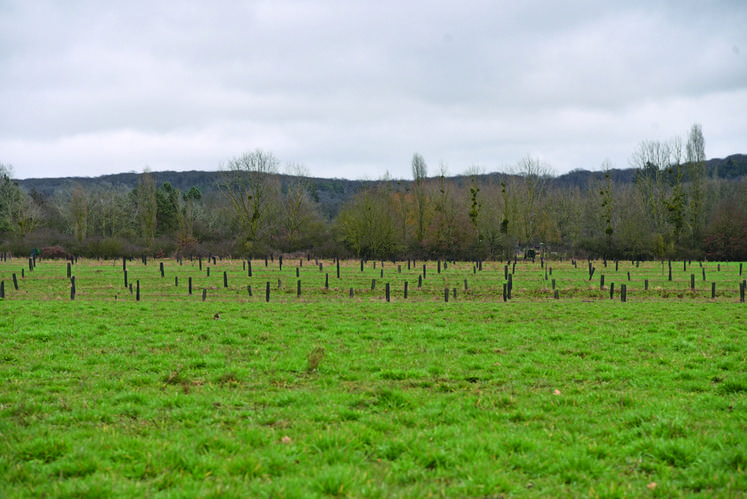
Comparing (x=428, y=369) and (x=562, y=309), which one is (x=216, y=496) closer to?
(x=428, y=369)

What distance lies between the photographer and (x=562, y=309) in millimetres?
22000

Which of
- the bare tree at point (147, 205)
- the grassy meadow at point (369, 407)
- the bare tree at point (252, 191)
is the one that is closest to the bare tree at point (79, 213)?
the bare tree at point (147, 205)

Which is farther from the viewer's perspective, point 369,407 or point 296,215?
point 296,215

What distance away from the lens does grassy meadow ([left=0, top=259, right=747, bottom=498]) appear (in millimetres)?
5414

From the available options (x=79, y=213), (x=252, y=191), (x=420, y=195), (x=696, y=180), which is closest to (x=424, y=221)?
(x=420, y=195)

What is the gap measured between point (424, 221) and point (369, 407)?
Answer: 79978 mm

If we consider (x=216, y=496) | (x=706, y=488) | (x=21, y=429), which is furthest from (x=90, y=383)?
(x=706, y=488)

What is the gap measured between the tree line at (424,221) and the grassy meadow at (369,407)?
196 ft

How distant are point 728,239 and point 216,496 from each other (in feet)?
287

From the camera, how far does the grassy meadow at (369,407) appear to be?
541 centimetres

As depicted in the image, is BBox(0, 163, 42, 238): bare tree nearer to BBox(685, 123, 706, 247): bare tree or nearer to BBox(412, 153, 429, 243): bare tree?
BBox(412, 153, 429, 243): bare tree

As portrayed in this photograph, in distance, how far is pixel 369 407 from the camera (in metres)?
8.16

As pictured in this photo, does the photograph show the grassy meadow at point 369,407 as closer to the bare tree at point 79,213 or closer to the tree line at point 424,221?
the tree line at point 424,221

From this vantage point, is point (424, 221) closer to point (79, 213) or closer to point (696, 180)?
point (696, 180)
